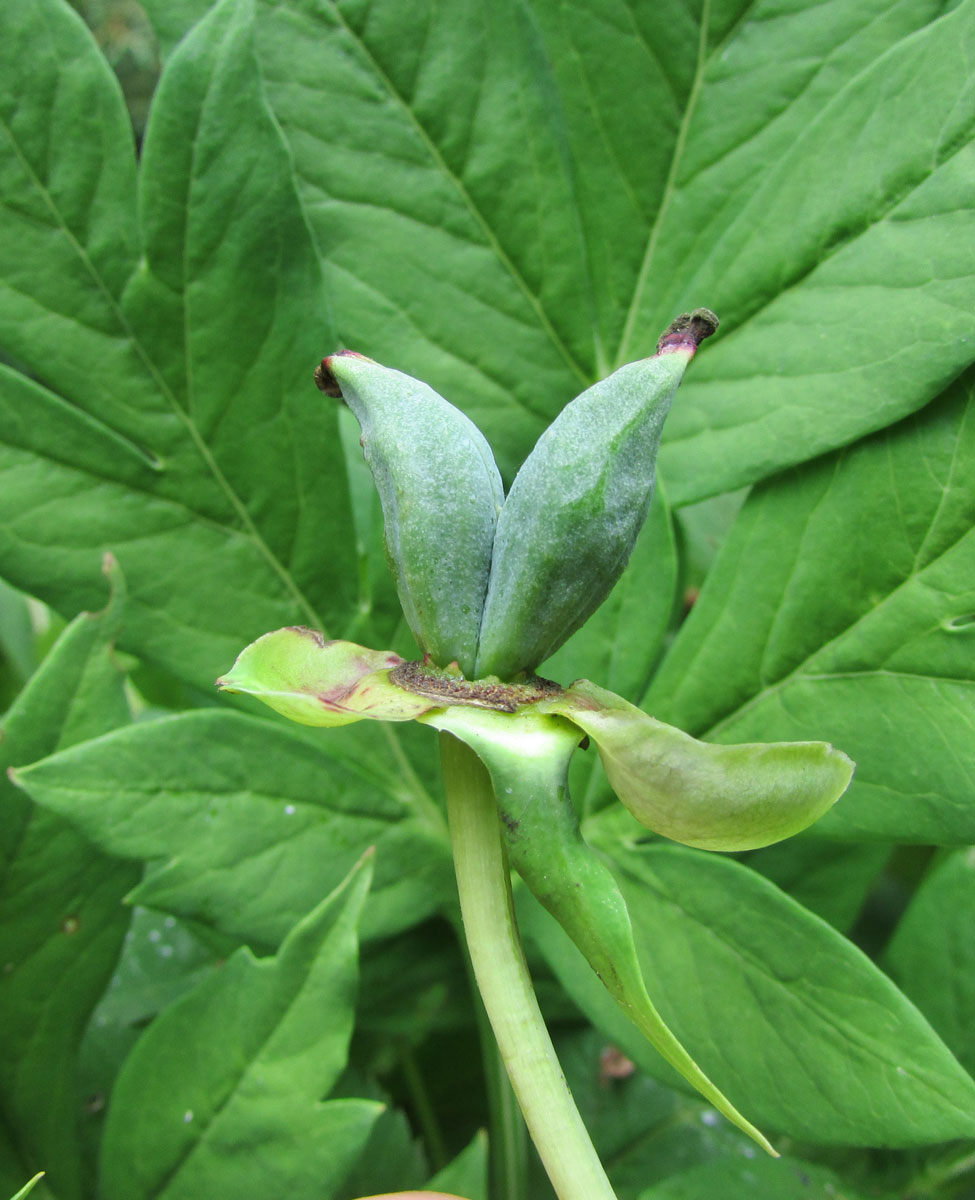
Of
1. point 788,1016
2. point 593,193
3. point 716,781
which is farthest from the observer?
point 593,193

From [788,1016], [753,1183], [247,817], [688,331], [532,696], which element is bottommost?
[753,1183]

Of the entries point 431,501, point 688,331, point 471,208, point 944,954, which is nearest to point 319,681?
point 431,501

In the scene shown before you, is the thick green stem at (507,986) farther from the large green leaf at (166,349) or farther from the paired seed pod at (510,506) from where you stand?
the large green leaf at (166,349)

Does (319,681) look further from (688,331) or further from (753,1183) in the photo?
(753,1183)

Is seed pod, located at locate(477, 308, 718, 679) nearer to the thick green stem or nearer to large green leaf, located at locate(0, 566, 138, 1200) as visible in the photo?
the thick green stem

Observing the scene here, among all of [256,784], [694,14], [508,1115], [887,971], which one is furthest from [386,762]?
[694,14]

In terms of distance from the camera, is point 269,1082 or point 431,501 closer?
point 431,501
